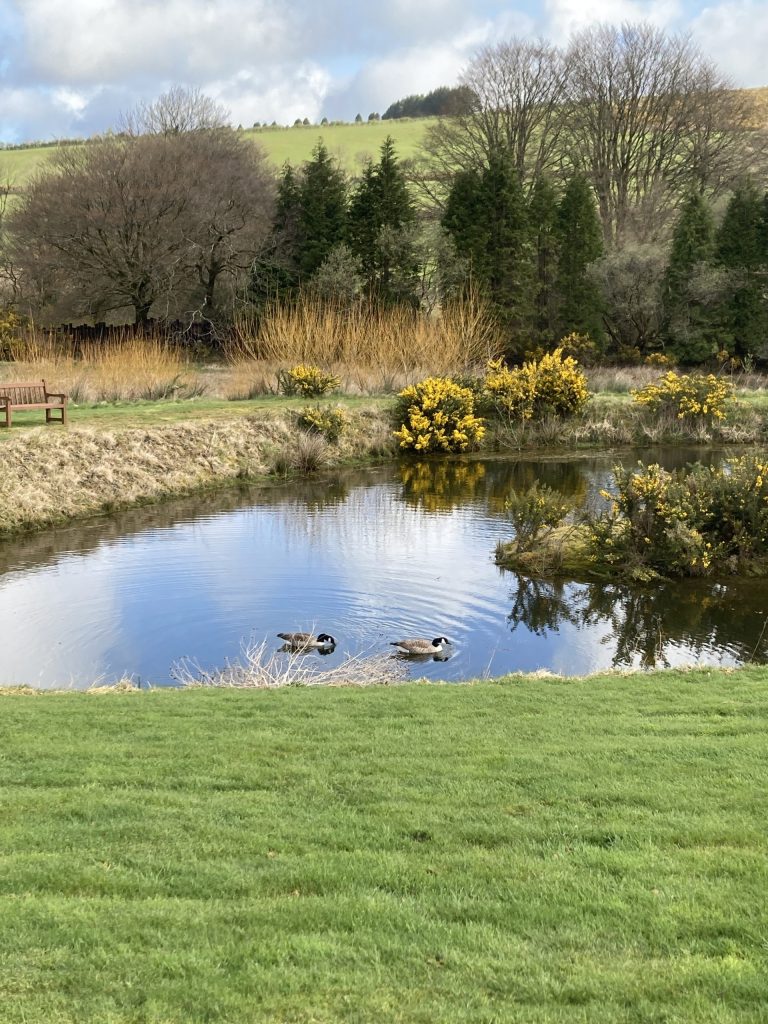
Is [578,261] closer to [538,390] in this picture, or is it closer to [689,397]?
[689,397]

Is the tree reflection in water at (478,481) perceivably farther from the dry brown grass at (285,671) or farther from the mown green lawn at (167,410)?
the dry brown grass at (285,671)

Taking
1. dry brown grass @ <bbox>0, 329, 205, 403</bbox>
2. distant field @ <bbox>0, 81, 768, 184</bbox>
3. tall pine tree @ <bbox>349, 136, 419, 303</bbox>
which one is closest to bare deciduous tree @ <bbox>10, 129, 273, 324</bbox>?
tall pine tree @ <bbox>349, 136, 419, 303</bbox>

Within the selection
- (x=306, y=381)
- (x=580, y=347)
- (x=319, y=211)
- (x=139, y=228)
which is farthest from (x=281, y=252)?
(x=306, y=381)

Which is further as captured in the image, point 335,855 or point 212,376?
point 212,376

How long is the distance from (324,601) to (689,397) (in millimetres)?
18824

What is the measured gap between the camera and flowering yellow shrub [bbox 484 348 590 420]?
27.8m

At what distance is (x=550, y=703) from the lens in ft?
25.1

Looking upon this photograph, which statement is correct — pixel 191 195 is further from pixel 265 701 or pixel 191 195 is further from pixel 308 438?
pixel 265 701

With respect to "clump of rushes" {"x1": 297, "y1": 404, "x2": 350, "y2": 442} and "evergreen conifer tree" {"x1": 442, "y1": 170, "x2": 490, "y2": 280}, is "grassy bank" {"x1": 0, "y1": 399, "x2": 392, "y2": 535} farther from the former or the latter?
"evergreen conifer tree" {"x1": 442, "y1": 170, "x2": 490, "y2": 280}

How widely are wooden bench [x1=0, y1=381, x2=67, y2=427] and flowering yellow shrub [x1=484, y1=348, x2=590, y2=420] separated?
12.7m

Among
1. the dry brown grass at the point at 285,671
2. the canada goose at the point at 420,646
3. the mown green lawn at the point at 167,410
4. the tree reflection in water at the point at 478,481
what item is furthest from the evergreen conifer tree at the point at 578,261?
the dry brown grass at the point at 285,671

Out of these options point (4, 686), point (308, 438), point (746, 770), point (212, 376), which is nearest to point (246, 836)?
point (746, 770)

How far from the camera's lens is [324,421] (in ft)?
81.2

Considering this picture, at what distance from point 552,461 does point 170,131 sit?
120 feet
